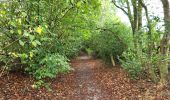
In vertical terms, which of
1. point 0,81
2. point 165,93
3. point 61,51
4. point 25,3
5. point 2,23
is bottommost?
point 165,93

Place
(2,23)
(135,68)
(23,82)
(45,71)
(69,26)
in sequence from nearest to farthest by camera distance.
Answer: (2,23) → (45,71) → (23,82) → (135,68) → (69,26)

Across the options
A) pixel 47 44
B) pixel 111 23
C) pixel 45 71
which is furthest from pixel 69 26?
pixel 111 23

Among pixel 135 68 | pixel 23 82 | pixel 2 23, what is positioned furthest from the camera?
pixel 135 68

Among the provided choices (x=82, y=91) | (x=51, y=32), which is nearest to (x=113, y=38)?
(x=82, y=91)

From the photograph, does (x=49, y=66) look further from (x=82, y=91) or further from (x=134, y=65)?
(x=134, y=65)

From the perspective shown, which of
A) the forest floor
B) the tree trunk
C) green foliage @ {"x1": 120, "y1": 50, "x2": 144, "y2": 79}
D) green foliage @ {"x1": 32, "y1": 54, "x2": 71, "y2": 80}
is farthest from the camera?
green foliage @ {"x1": 120, "y1": 50, "x2": 144, "y2": 79}

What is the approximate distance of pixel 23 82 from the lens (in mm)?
13633

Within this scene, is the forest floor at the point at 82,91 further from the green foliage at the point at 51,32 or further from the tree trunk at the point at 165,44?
the green foliage at the point at 51,32

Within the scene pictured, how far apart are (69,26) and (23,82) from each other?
4.23 m

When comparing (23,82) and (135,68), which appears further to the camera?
(135,68)

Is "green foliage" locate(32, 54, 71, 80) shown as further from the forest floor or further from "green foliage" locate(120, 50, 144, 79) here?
"green foliage" locate(120, 50, 144, 79)

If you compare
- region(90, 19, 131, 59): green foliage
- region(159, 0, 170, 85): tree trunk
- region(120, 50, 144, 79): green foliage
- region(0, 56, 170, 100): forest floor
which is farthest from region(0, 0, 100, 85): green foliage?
region(90, 19, 131, 59): green foliage

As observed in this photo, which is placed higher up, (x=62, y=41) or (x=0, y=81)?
(x=62, y=41)

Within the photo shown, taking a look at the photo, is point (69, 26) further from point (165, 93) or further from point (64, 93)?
point (165, 93)
